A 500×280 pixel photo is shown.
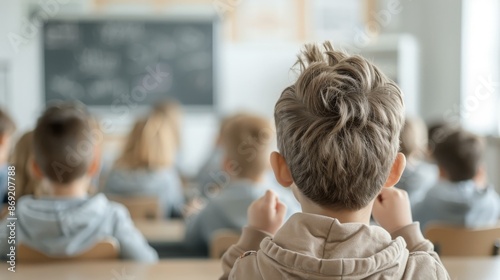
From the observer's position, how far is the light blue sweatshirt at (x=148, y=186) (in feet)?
13.1

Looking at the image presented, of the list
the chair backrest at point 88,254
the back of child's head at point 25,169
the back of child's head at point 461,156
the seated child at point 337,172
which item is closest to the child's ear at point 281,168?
the seated child at point 337,172

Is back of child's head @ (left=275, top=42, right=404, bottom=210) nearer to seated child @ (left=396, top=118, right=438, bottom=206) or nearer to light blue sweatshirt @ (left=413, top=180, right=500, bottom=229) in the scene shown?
light blue sweatshirt @ (left=413, top=180, right=500, bottom=229)

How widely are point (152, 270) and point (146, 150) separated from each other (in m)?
2.46

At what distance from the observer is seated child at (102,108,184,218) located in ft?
13.1

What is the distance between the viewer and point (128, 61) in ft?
24.2

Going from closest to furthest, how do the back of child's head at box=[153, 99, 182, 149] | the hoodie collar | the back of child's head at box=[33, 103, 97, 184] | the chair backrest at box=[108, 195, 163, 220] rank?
the hoodie collar
the back of child's head at box=[33, 103, 97, 184]
the chair backrest at box=[108, 195, 163, 220]
the back of child's head at box=[153, 99, 182, 149]

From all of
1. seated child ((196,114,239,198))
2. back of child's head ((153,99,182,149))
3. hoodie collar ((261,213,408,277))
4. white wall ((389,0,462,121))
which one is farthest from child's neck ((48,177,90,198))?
white wall ((389,0,462,121))

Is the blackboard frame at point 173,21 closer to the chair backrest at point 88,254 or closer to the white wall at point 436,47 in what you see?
the white wall at point 436,47

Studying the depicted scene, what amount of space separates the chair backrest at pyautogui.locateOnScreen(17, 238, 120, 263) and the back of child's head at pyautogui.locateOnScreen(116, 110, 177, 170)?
84.7 inches

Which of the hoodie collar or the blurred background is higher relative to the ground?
the blurred background

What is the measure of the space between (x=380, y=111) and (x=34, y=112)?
665 cm

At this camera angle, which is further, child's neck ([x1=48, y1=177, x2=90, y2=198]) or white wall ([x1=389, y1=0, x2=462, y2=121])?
white wall ([x1=389, y1=0, x2=462, y2=121])

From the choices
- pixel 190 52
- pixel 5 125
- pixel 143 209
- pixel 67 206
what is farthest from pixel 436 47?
pixel 67 206

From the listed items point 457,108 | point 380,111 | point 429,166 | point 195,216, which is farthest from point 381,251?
point 457,108
